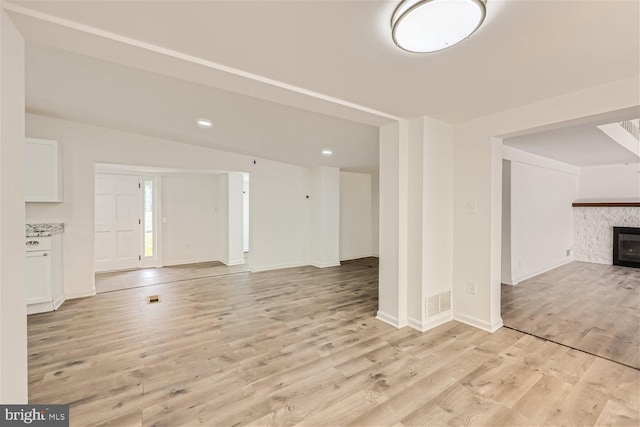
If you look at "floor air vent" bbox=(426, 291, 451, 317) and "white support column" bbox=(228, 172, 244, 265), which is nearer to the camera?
"floor air vent" bbox=(426, 291, 451, 317)

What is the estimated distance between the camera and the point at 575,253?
6379mm

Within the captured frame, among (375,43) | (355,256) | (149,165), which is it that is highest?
(375,43)

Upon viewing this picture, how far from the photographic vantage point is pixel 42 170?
348cm

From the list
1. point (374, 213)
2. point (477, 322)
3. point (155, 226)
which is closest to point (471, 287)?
point (477, 322)

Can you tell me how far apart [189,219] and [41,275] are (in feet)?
10.4

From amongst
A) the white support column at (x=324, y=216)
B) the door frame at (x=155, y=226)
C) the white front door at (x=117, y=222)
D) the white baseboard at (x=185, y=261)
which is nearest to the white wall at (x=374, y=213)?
the white support column at (x=324, y=216)

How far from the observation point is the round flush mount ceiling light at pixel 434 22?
1188mm

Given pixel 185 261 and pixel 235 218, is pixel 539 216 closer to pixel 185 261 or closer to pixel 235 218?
pixel 235 218

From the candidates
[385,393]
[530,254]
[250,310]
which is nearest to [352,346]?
[385,393]

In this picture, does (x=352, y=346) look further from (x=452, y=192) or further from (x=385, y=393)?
(x=452, y=192)

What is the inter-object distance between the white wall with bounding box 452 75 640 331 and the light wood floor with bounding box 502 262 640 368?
476 mm

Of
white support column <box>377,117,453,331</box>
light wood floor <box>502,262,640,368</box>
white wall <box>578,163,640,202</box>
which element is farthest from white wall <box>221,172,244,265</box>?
white wall <box>578,163,640,202</box>

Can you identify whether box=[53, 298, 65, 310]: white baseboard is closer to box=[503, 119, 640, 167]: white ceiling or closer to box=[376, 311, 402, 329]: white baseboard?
box=[376, 311, 402, 329]: white baseboard

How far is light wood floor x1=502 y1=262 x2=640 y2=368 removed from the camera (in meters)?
2.55
